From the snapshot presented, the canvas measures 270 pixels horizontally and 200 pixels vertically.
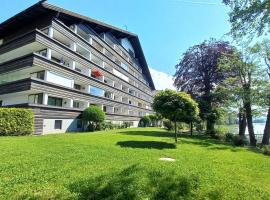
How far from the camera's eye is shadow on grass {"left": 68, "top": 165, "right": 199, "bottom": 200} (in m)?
5.97

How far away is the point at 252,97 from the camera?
28641 mm

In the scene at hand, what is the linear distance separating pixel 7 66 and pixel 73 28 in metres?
11.1

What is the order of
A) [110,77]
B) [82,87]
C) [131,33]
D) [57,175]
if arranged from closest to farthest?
[57,175] < [82,87] < [110,77] < [131,33]

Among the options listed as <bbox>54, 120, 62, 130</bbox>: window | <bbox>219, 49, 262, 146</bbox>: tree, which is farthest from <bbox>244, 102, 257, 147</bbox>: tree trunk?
<bbox>54, 120, 62, 130</bbox>: window

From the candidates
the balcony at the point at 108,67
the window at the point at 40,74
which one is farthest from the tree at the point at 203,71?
the window at the point at 40,74

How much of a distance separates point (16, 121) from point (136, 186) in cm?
1776

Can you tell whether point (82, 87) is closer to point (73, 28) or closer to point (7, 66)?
point (73, 28)

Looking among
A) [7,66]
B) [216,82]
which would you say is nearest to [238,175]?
[7,66]

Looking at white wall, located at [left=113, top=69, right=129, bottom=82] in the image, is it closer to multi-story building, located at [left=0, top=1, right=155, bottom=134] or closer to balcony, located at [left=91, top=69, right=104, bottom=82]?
multi-story building, located at [left=0, top=1, right=155, bottom=134]

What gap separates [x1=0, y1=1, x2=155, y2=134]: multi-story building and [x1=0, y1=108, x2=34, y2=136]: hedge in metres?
1.55

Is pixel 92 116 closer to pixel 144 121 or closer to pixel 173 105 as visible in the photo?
pixel 173 105

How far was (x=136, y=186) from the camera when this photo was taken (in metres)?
6.59

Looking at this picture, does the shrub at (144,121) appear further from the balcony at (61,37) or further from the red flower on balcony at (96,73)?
the balcony at (61,37)

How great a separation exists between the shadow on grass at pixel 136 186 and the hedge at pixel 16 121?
1601cm
